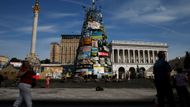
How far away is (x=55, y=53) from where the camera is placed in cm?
17150

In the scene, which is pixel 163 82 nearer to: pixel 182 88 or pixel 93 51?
pixel 182 88

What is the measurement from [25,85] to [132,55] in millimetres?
115756

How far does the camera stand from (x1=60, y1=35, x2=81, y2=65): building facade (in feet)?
541

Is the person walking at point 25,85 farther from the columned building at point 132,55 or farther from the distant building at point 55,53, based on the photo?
the distant building at point 55,53

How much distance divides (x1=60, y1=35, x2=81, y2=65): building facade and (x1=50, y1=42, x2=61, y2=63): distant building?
4.91 m

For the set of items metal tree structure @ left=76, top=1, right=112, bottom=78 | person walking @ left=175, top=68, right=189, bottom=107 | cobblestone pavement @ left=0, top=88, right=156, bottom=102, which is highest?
metal tree structure @ left=76, top=1, right=112, bottom=78

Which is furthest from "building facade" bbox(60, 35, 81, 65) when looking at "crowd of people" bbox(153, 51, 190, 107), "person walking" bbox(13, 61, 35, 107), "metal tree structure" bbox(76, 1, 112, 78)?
"crowd of people" bbox(153, 51, 190, 107)

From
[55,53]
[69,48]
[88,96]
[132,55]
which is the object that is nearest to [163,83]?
[88,96]

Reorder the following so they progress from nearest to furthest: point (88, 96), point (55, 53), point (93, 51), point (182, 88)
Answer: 1. point (182, 88)
2. point (88, 96)
3. point (93, 51)
4. point (55, 53)

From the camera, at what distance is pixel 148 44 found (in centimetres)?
12200

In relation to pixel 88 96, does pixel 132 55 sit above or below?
above

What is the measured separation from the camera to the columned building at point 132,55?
4527 inches

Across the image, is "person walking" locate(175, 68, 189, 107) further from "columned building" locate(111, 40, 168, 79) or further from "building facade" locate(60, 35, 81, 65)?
"building facade" locate(60, 35, 81, 65)

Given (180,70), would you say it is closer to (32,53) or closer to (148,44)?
(32,53)
